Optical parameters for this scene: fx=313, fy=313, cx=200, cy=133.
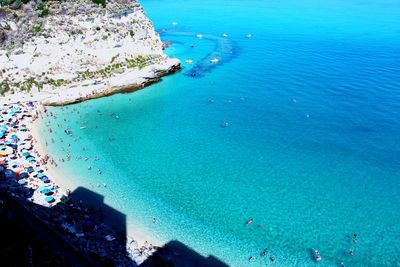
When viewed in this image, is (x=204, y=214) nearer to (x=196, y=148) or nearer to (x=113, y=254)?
(x=113, y=254)

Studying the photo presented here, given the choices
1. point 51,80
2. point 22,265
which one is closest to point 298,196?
point 22,265

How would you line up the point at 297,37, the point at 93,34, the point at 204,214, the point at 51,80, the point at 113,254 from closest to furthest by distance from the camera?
the point at 113,254 → the point at 204,214 → the point at 51,80 → the point at 93,34 → the point at 297,37

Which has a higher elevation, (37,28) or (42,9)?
(42,9)

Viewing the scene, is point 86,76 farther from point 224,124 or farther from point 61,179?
point 224,124

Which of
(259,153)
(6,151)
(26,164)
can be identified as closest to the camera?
(26,164)

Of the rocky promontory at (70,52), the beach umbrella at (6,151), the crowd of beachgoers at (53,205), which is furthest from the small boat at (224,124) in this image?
the beach umbrella at (6,151)

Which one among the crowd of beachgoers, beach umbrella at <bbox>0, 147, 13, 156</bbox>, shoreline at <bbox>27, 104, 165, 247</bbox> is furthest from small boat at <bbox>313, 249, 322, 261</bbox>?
beach umbrella at <bbox>0, 147, 13, 156</bbox>

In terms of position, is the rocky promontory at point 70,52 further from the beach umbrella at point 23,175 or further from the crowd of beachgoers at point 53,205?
the beach umbrella at point 23,175


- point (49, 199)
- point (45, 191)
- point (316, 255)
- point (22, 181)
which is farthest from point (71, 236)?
point (316, 255)
